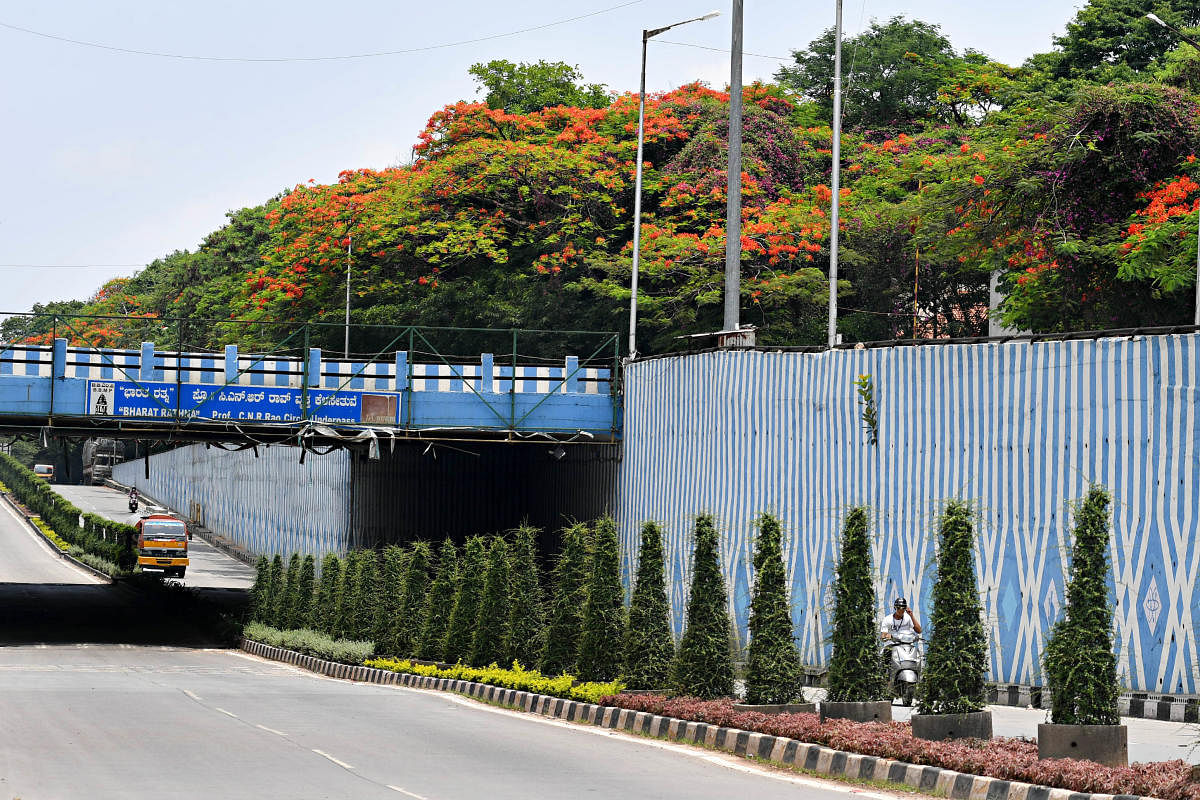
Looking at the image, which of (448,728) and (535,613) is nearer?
(448,728)

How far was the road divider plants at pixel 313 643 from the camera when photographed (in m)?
29.2

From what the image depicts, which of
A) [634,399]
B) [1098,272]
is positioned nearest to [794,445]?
[634,399]

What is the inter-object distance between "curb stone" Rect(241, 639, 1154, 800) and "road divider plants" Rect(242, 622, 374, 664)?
688cm

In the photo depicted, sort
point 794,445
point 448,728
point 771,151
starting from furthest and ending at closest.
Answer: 1. point 771,151
2. point 794,445
3. point 448,728

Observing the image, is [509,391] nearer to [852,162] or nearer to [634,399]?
[634,399]

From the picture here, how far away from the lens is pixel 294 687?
22.0 metres

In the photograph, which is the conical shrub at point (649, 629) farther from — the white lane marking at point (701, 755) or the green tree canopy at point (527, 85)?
the green tree canopy at point (527, 85)

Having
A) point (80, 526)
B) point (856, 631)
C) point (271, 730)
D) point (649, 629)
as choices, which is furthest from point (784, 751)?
point (80, 526)

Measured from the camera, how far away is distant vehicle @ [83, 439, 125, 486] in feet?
365

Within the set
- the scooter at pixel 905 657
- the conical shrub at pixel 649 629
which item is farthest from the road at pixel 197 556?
the scooter at pixel 905 657

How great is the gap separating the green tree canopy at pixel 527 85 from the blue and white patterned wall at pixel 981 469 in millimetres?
27152

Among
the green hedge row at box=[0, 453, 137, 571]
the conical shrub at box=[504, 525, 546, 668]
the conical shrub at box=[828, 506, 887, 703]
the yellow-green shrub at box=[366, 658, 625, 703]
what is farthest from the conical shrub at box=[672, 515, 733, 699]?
the green hedge row at box=[0, 453, 137, 571]

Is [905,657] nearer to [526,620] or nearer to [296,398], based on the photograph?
[526,620]

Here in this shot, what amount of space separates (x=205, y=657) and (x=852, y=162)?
24335 millimetres
